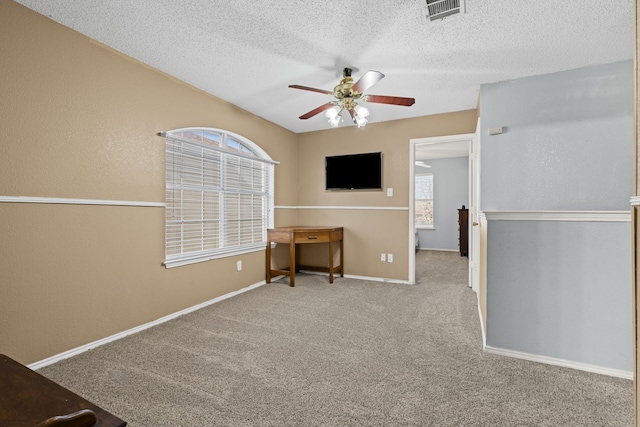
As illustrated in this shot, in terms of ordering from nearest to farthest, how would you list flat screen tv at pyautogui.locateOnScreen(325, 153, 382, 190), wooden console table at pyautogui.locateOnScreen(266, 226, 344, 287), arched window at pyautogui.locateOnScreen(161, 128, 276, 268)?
1. arched window at pyautogui.locateOnScreen(161, 128, 276, 268)
2. wooden console table at pyautogui.locateOnScreen(266, 226, 344, 287)
3. flat screen tv at pyautogui.locateOnScreen(325, 153, 382, 190)

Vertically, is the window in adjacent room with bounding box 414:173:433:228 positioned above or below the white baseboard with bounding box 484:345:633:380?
above

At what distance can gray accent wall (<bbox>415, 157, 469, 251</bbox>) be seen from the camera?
7047mm

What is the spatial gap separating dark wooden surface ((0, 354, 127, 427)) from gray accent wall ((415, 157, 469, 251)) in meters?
7.42

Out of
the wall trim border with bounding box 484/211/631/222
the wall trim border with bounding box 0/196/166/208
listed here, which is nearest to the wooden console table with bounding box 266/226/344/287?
the wall trim border with bounding box 0/196/166/208

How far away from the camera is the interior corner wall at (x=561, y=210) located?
6.17 feet

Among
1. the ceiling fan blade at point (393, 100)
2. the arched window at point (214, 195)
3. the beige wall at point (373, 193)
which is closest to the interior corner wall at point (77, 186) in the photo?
the arched window at point (214, 195)

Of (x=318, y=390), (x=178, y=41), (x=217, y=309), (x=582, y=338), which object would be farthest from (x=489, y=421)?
(x=178, y=41)

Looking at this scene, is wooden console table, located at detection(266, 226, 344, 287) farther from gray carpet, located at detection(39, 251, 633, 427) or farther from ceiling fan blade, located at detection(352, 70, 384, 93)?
ceiling fan blade, located at detection(352, 70, 384, 93)

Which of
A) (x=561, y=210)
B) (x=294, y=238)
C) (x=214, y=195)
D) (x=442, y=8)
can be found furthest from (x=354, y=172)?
(x=442, y=8)

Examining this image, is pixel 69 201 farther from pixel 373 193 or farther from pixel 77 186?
pixel 373 193

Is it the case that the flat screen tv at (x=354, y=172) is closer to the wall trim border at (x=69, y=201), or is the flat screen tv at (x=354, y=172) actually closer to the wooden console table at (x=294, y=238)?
the wooden console table at (x=294, y=238)

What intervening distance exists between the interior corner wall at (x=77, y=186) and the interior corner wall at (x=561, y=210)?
9.10 feet

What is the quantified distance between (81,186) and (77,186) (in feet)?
0.08

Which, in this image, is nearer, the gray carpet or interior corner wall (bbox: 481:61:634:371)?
the gray carpet
